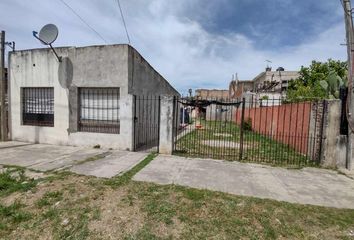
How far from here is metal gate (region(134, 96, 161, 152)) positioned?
8.97 metres

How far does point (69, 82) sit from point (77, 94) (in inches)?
22.0

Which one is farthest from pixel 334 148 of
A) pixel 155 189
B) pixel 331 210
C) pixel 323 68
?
pixel 323 68

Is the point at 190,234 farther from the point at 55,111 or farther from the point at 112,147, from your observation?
the point at 55,111

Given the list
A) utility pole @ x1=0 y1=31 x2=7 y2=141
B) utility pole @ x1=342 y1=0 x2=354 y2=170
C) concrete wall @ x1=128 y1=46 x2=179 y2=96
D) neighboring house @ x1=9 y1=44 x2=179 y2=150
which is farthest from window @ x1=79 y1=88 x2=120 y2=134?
utility pole @ x1=342 y1=0 x2=354 y2=170

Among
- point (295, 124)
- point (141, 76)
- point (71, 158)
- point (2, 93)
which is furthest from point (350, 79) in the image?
point (2, 93)

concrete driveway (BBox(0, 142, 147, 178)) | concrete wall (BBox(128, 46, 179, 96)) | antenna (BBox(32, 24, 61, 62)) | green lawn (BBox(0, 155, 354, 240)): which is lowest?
green lawn (BBox(0, 155, 354, 240))

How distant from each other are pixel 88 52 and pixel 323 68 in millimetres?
23762

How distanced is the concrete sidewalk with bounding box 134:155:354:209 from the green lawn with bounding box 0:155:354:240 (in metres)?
0.45

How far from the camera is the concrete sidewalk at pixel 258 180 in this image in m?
4.87

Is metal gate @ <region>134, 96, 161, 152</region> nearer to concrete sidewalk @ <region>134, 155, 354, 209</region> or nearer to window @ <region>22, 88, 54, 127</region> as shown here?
concrete sidewalk @ <region>134, 155, 354, 209</region>

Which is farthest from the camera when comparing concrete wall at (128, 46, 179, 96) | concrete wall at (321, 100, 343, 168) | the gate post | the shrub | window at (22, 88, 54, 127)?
the shrub

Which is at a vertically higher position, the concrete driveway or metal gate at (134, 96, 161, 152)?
metal gate at (134, 96, 161, 152)

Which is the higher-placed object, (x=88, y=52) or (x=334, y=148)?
(x=88, y=52)

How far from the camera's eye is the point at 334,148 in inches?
278
